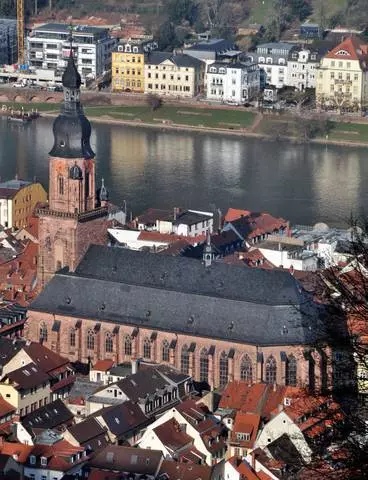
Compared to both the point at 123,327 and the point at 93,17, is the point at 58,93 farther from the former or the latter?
the point at 123,327

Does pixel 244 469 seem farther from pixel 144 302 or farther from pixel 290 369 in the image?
pixel 144 302

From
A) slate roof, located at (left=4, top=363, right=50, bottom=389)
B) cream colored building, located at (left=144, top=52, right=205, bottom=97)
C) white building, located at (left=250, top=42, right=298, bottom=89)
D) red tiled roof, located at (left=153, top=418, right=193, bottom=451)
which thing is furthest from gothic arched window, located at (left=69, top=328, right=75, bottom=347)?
white building, located at (left=250, top=42, right=298, bottom=89)

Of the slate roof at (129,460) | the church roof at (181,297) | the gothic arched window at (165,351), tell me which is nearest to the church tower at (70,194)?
the church roof at (181,297)

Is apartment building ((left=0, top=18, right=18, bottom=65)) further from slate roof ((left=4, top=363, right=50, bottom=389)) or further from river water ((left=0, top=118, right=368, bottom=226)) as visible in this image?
slate roof ((left=4, top=363, right=50, bottom=389))

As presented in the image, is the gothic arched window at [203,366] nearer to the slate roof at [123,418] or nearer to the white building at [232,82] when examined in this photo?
the slate roof at [123,418]

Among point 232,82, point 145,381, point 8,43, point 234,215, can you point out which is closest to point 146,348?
point 145,381
